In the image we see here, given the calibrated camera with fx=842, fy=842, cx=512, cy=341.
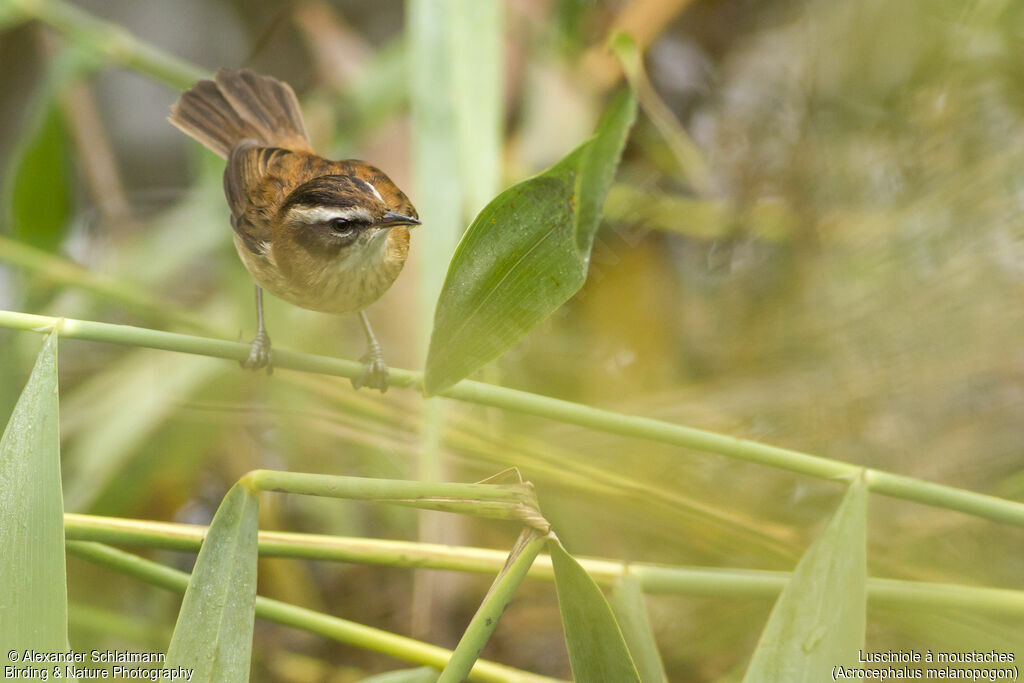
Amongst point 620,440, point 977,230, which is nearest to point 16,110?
point 620,440

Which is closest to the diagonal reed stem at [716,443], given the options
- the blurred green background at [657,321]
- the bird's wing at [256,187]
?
the blurred green background at [657,321]

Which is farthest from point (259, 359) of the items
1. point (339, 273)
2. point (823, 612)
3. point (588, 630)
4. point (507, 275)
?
point (823, 612)

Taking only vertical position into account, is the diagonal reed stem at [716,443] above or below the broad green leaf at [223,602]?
above

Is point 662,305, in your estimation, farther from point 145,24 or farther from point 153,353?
point 145,24

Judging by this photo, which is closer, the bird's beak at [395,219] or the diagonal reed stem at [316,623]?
the diagonal reed stem at [316,623]

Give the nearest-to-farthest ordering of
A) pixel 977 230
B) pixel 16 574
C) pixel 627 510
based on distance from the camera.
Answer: pixel 16 574
pixel 627 510
pixel 977 230

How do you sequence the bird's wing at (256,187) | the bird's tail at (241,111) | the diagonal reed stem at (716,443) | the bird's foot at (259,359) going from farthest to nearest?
the bird's tail at (241,111)
the bird's wing at (256,187)
the bird's foot at (259,359)
the diagonal reed stem at (716,443)

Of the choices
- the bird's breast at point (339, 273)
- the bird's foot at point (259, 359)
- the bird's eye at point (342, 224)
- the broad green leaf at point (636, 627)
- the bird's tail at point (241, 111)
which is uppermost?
the bird's tail at point (241, 111)

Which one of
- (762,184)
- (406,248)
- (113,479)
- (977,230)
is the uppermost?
(762,184)

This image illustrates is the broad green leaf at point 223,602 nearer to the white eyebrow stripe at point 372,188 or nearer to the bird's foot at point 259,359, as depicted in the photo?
the bird's foot at point 259,359
